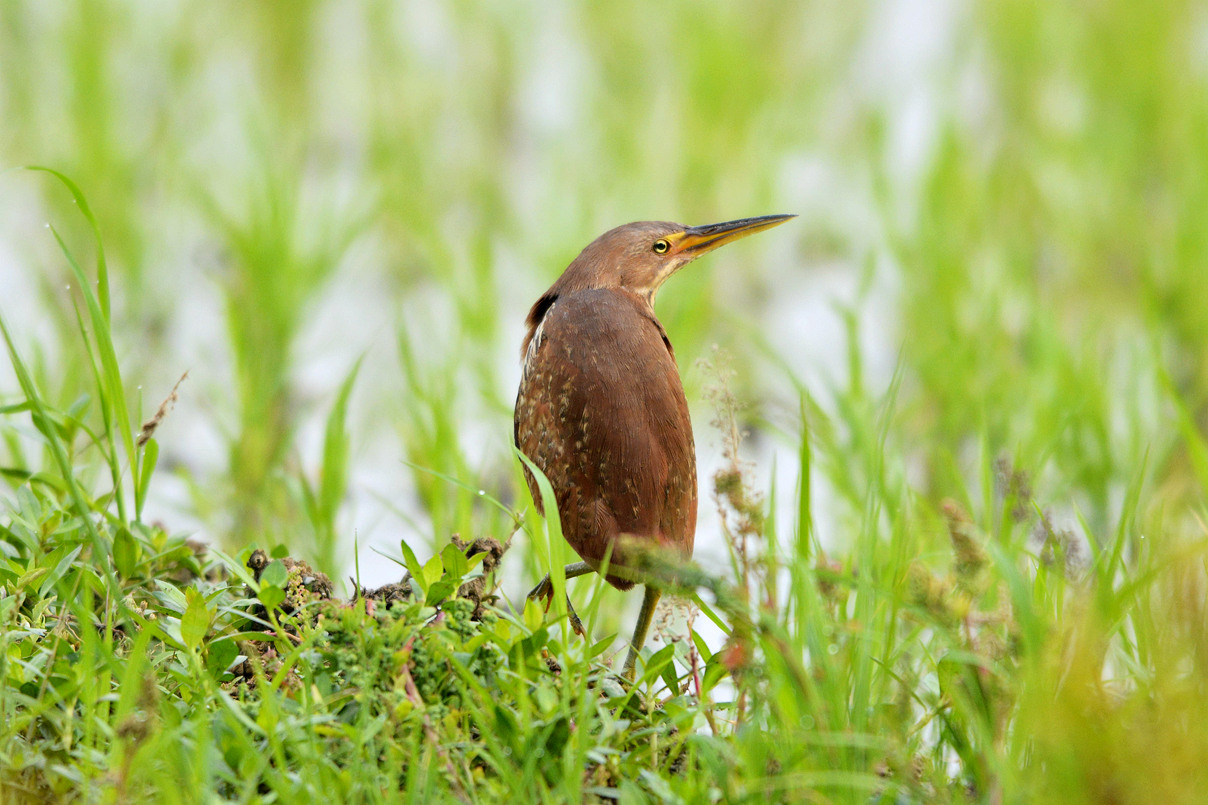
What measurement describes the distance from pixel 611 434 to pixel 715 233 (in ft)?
2.91

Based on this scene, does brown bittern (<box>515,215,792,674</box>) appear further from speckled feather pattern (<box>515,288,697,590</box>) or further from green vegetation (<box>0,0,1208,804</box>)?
green vegetation (<box>0,0,1208,804</box>)

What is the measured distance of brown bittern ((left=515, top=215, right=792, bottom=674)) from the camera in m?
2.30

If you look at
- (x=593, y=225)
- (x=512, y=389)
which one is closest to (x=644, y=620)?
(x=512, y=389)

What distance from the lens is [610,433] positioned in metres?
2.30

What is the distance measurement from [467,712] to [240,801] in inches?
14.7

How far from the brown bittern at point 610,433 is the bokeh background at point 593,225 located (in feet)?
2.48

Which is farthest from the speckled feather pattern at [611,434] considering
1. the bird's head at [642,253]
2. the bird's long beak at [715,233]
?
the bird's long beak at [715,233]

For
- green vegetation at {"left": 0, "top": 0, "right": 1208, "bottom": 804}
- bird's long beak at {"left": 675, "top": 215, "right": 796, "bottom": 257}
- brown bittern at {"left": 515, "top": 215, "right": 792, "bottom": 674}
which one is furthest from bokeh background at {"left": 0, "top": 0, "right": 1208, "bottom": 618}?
brown bittern at {"left": 515, "top": 215, "right": 792, "bottom": 674}

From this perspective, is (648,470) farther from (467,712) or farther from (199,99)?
(199,99)

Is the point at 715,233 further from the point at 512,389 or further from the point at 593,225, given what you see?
the point at 593,225

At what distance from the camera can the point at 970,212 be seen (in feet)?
17.3

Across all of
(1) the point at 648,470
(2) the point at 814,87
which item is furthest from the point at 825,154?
(1) the point at 648,470

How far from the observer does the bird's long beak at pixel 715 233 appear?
2949 millimetres

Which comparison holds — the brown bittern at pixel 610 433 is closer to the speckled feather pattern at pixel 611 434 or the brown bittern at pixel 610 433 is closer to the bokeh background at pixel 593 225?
the speckled feather pattern at pixel 611 434
